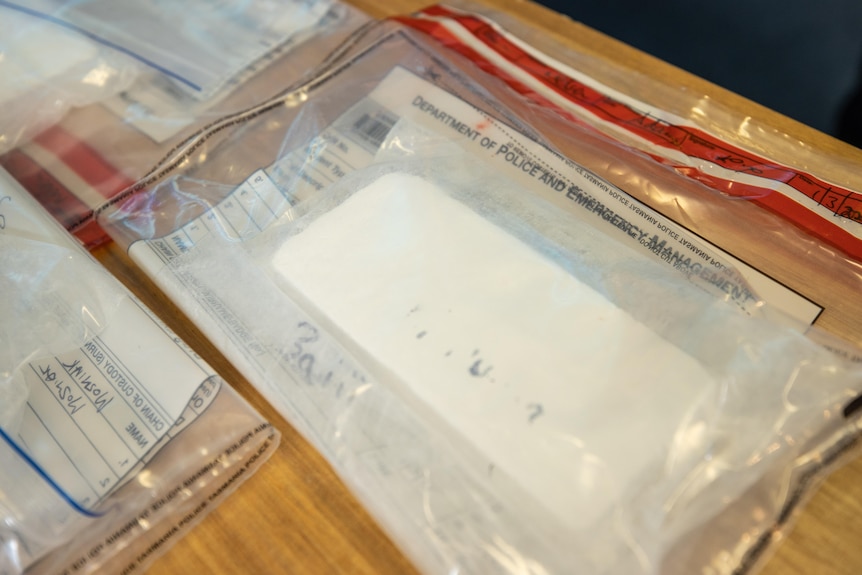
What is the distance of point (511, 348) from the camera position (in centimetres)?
27

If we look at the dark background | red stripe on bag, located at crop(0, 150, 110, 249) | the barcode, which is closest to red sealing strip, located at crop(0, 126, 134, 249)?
red stripe on bag, located at crop(0, 150, 110, 249)

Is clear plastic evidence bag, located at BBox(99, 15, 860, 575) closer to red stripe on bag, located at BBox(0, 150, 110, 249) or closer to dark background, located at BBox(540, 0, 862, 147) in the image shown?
red stripe on bag, located at BBox(0, 150, 110, 249)

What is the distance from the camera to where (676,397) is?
248 millimetres

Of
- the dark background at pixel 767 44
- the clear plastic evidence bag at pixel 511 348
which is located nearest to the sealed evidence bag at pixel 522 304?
the clear plastic evidence bag at pixel 511 348

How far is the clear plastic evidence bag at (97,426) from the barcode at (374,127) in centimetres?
16

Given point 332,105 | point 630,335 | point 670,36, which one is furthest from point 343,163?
point 670,36

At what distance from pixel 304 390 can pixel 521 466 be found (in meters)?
0.10

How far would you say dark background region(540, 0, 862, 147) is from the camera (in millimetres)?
687

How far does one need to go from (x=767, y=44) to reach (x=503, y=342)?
0.64 meters

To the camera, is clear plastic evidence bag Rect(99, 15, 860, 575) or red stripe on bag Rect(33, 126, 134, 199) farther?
red stripe on bag Rect(33, 126, 134, 199)

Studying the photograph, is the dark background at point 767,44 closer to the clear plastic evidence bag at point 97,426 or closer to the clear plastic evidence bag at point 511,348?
the clear plastic evidence bag at point 511,348

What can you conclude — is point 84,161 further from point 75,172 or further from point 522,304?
point 522,304

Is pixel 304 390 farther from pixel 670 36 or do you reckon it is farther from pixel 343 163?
pixel 670 36
